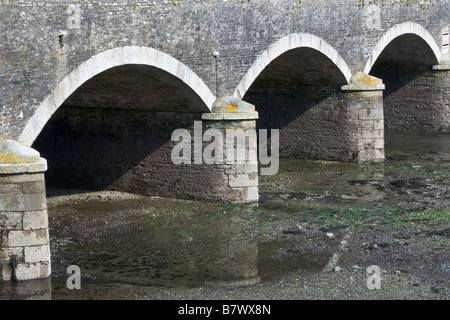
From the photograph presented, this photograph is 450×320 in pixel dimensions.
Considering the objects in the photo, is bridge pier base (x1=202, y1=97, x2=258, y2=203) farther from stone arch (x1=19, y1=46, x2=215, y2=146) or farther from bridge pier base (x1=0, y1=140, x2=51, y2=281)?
bridge pier base (x1=0, y1=140, x2=51, y2=281)

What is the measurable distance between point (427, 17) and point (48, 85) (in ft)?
45.4

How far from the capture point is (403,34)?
862 inches

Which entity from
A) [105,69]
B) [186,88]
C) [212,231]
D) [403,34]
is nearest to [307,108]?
[403,34]

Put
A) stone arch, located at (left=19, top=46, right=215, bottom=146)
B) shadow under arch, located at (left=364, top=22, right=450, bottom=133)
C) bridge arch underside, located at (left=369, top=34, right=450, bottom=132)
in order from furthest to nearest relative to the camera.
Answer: bridge arch underside, located at (left=369, top=34, right=450, bottom=132)
shadow under arch, located at (left=364, top=22, right=450, bottom=133)
stone arch, located at (left=19, top=46, right=215, bottom=146)

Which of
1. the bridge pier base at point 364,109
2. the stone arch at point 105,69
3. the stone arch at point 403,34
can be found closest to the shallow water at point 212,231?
the bridge pier base at point 364,109

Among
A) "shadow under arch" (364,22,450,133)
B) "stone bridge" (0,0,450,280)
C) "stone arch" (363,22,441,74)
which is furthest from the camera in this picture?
"shadow under arch" (364,22,450,133)

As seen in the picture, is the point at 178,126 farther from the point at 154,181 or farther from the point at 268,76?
the point at 268,76

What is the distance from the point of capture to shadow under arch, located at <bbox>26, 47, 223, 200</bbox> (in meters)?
15.0

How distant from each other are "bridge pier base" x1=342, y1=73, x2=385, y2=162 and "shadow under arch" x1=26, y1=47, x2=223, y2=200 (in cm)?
516

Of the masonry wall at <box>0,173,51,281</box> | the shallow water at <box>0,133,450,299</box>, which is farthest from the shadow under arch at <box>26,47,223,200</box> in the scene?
the masonry wall at <box>0,173,51,281</box>

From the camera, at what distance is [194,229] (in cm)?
1407

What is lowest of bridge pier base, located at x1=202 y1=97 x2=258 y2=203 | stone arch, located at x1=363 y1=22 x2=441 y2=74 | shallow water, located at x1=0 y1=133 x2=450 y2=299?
shallow water, located at x1=0 y1=133 x2=450 y2=299

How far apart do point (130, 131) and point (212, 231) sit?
3525 mm

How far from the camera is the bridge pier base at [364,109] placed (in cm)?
1952
